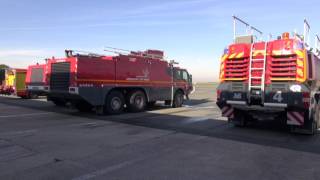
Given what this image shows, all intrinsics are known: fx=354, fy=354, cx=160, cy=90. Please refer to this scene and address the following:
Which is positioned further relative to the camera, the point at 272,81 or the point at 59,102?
the point at 59,102

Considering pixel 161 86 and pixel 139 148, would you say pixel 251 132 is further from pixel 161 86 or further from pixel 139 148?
pixel 161 86

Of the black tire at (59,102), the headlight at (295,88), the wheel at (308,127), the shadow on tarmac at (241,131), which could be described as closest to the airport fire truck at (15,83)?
the black tire at (59,102)

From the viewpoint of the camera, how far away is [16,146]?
8.25 meters

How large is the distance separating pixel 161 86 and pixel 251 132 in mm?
8325

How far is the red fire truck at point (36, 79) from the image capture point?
694 inches

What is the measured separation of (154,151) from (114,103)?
806 cm

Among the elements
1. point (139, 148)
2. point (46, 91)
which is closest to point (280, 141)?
point (139, 148)

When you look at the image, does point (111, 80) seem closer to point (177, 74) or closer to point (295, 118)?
point (177, 74)

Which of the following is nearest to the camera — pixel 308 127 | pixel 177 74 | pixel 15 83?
pixel 308 127

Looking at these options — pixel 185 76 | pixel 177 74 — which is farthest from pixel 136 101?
pixel 185 76

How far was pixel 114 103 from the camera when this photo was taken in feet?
51.2

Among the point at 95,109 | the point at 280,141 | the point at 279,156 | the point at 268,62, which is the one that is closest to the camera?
the point at 279,156

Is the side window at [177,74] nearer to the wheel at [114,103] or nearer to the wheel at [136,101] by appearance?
the wheel at [136,101]

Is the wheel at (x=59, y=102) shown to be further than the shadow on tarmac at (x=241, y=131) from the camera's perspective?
Yes
